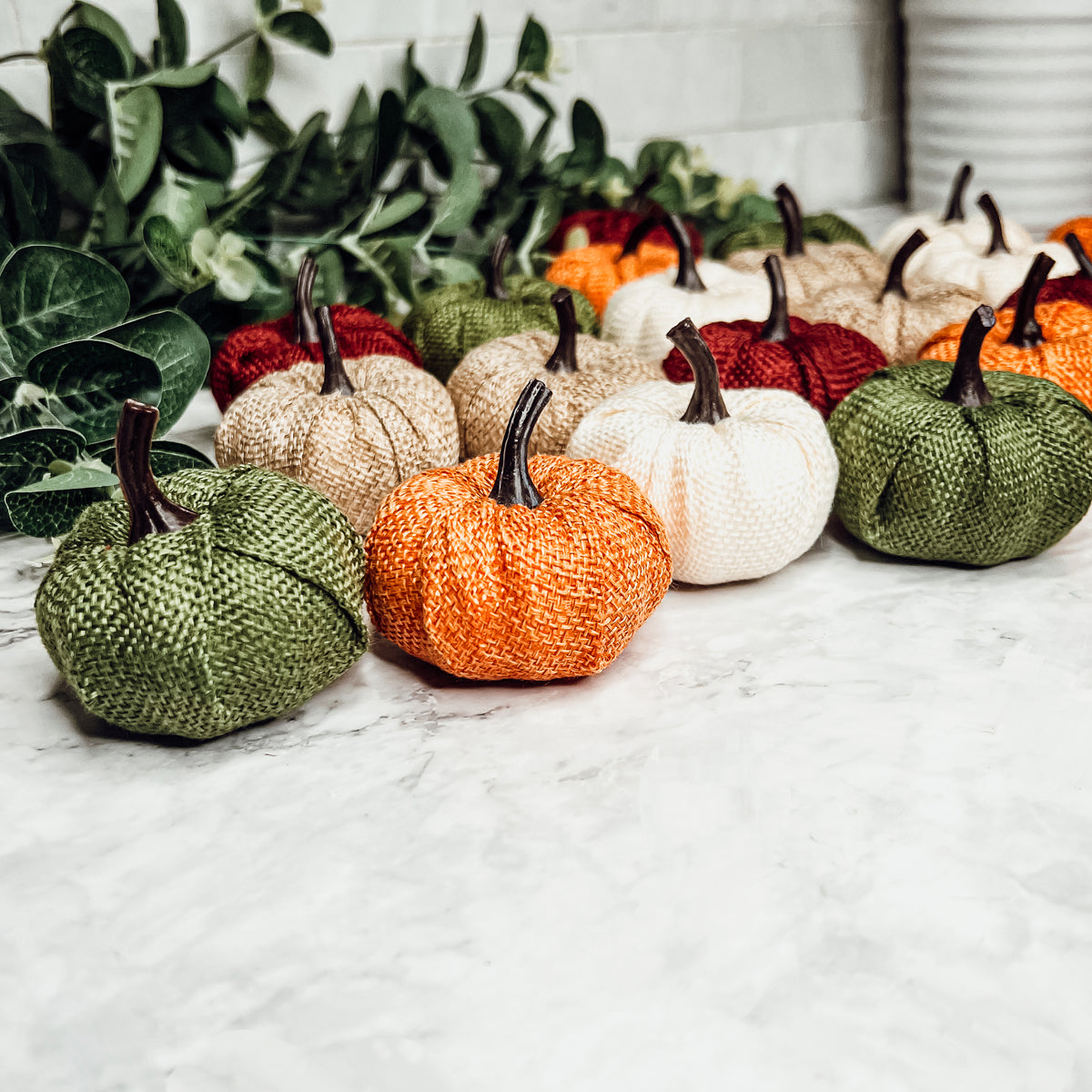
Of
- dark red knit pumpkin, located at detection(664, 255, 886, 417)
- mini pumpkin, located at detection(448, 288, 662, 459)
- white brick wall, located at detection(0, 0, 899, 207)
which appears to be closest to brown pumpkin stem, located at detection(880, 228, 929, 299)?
dark red knit pumpkin, located at detection(664, 255, 886, 417)

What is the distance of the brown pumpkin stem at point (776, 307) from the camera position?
81cm

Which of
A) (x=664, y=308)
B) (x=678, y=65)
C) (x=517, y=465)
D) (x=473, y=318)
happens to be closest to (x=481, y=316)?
(x=473, y=318)

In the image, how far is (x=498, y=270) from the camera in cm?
96

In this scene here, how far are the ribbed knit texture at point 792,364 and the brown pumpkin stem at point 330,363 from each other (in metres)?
0.24

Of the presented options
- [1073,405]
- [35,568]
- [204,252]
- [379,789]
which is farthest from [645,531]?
[204,252]

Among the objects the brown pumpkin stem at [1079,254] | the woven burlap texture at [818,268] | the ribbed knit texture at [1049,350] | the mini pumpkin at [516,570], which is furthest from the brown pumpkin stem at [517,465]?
the brown pumpkin stem at [1079,254]

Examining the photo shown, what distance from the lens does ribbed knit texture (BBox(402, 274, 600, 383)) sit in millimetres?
928

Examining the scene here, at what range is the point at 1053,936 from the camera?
42 centimetres

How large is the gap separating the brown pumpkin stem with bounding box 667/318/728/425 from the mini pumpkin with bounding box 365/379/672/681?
0.09m

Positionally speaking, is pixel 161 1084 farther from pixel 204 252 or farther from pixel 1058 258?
pixel 1058 258

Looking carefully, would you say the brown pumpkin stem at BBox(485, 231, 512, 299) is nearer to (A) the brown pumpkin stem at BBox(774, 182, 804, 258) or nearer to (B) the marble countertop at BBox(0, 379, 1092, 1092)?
(A) the brown pumpkin stem at BBox(774, 182, 804, 258)

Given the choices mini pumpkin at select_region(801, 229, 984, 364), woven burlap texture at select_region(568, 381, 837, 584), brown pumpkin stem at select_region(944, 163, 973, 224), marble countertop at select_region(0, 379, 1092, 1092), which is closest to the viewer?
marble countertop at select_region(0, 379, 1092, 1092)

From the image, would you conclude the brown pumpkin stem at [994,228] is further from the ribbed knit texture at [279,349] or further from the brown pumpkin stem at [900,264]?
the ribbed knit texture at [279,349]

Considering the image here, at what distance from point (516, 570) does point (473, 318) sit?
1.38 feet
